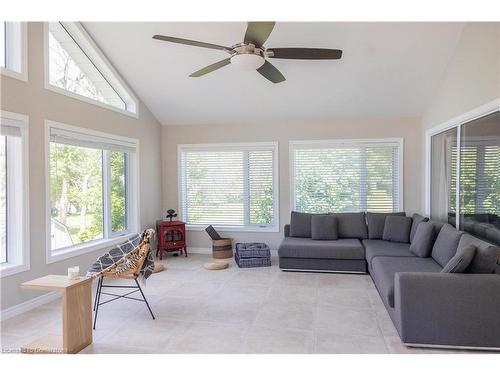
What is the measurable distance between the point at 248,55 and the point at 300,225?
3207 mm

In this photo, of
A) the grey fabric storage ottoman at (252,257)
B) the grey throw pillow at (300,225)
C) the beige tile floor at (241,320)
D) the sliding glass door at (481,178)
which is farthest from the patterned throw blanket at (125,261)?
the sliding glass door at (481,178)

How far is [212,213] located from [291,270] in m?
2.10

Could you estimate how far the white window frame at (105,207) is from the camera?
4031mm

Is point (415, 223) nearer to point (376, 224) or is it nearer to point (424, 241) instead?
point (376, 224)

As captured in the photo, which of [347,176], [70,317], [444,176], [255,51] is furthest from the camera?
[347,176]

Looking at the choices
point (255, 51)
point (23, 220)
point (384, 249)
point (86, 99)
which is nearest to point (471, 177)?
point (384, 249)

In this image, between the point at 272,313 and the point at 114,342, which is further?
the point at 272,313

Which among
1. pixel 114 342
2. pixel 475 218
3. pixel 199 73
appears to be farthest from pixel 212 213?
pixel 475 218

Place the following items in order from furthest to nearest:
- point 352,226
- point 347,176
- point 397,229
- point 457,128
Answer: point 347,176 < point 352,226 < point 397,229 < point 457,128

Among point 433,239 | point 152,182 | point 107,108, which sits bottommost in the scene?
point 433,239

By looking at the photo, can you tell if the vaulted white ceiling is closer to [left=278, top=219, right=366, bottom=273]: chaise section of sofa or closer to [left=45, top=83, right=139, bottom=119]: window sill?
[left=45, top=83, right=139, bottom=119]: window sill

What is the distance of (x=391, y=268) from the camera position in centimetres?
374
